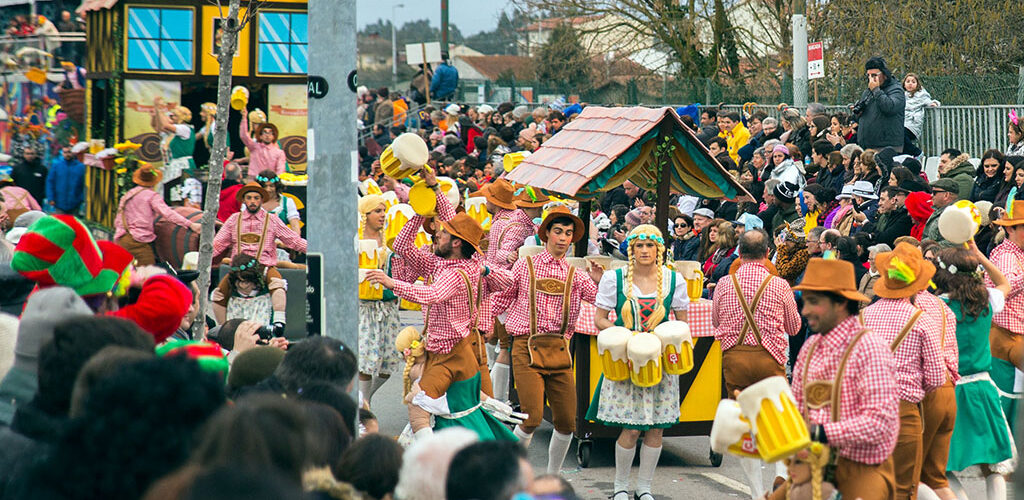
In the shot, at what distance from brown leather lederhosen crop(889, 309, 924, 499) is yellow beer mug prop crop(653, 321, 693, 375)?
5.80 ft

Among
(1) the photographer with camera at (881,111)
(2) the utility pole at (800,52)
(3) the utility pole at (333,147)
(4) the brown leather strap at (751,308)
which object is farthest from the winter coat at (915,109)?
(3) the utility pole at (333,147)

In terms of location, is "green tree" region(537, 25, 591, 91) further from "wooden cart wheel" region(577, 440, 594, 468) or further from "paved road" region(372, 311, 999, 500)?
"wooden cart wheel" region(577, 440, 594, 468)

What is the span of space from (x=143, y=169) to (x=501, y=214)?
4.16 m

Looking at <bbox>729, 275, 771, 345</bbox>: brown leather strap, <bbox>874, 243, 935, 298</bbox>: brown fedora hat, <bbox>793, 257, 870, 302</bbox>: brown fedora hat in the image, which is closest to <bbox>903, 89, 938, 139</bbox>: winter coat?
<bbox>729, 275, 771, 345</bbox>: brown leather strap

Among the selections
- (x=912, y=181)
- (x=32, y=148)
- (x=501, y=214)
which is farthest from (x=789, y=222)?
(x=32, y=148)

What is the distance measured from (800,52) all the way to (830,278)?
49.9 ft

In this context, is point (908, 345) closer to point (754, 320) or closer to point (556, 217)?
point (754, 320)

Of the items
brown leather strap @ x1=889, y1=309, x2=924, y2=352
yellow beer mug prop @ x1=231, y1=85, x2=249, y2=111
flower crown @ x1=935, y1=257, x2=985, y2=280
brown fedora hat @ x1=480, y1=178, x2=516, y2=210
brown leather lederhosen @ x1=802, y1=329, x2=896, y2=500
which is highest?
yellow beer mug prop @ x1=231, y1=85, x2=249, y2=111

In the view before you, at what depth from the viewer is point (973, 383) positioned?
7.81m

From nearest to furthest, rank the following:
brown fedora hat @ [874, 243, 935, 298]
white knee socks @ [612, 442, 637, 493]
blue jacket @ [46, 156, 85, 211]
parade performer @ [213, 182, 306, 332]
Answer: brown fedora hat @ [874, 243, 935, 298] → white knee socks @ [612, 442, 637, 493] → parade performer @ [213, 182, 306, 332] → blue jacket @ [46, 156, 85, 211]

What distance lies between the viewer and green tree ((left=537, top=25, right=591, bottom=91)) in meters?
35.2

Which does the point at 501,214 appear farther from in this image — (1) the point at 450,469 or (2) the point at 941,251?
(1) the point at 450,469

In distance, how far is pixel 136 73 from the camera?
18.9 meters

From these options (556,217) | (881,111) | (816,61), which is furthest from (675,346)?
(816,61)
